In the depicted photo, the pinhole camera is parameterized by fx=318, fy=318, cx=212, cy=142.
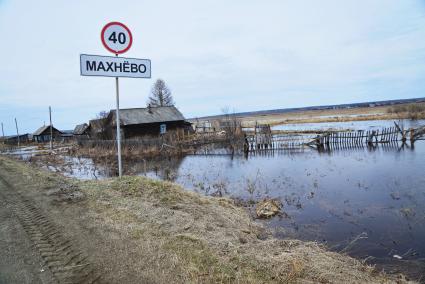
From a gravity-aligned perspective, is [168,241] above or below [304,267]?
above

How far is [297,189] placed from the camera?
1229 centimetres

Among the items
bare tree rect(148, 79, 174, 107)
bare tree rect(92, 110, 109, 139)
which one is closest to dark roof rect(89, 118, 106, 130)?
bare tree rect(92, 110, 109, 139)

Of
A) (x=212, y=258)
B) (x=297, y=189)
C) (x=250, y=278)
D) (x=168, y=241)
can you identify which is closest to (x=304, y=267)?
(x=250, y=278)

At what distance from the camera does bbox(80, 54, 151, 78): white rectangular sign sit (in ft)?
23.0

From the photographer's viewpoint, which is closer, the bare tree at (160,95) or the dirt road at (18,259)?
the dirt road at (18,259)

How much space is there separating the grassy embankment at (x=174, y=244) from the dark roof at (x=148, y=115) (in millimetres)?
29479

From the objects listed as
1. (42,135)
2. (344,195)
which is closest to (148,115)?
(344,195)

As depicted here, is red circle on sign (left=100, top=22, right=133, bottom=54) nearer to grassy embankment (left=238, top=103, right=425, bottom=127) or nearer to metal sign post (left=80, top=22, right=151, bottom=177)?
metal sign post (left=80, top=22, right=151, bottom=177)

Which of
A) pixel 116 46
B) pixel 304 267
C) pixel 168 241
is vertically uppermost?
pixel 116 46

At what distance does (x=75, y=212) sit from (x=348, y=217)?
6.87 m

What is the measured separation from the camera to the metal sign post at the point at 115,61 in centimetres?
704

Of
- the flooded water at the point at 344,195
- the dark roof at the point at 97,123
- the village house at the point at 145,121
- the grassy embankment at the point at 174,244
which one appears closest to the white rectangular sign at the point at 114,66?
the grassy embankment at the point at 174,244

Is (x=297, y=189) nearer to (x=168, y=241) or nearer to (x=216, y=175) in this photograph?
(x=216, y=175)

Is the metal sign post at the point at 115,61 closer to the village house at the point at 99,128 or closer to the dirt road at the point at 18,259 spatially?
the dirt road at the point at 18,259
